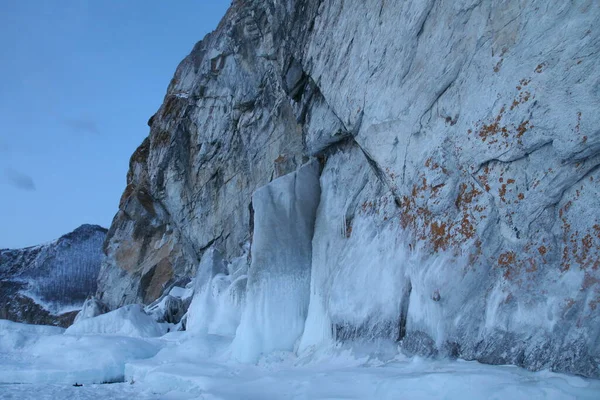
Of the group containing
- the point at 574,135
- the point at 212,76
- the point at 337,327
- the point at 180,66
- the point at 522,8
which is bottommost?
the point at 337,327

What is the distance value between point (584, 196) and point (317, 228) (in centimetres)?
604

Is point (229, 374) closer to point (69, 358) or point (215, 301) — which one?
point (69, 358)

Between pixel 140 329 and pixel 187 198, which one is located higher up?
pixel 187 198

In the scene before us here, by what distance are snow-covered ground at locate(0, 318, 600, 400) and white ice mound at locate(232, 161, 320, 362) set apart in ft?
1.66

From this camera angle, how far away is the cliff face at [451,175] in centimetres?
560

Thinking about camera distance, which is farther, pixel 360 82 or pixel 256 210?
pixel 256 210

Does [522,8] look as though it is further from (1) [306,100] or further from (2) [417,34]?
(1) [306,100]

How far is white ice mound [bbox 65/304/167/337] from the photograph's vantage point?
17125mm

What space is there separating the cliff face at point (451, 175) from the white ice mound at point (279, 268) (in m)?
0.07

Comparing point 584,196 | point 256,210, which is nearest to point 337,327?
point 256,210

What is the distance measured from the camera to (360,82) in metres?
9.62

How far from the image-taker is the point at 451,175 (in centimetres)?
732

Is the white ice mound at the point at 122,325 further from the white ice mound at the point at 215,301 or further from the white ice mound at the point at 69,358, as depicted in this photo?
the white ice mound at the point at 69,358

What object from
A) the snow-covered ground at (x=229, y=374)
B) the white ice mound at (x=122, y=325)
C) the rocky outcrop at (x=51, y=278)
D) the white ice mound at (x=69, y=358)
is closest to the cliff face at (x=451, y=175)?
the snow-covered ground at (x=229, y=374)
